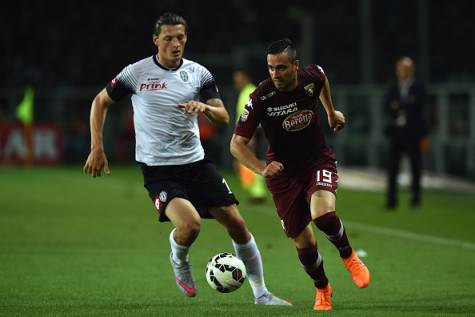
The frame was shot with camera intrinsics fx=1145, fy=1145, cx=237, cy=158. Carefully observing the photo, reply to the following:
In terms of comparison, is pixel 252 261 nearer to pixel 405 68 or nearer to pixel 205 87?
pixel 205 87

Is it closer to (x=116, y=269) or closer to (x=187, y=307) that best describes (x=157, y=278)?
(x=116, y=269)

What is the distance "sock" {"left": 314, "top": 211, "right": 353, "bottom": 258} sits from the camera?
28.4ft

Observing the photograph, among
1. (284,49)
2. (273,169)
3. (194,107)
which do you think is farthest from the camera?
(284,49)

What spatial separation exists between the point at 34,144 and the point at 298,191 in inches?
1014

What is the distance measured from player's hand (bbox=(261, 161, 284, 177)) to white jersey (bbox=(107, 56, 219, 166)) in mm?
935

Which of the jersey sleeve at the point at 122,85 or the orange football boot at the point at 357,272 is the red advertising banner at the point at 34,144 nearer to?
the jersey sleeve at the point at 122,85

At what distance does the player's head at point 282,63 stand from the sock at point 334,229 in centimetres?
104

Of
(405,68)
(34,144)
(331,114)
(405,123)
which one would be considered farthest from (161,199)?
(34,144)

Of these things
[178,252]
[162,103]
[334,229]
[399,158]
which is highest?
[162,103]

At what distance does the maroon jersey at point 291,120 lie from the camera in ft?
28.9

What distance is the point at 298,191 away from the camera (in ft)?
29.5

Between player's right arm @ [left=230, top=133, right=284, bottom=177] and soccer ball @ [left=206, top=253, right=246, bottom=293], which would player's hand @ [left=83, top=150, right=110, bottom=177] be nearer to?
player's right arm @ [left=230, top=133, right=284, bottom=177]

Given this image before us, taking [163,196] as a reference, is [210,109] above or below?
above

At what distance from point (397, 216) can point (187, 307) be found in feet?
29.8
